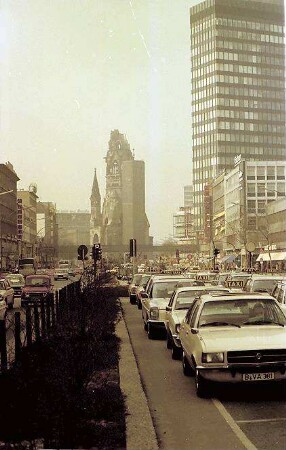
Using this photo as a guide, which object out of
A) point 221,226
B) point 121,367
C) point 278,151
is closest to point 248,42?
point 278,151

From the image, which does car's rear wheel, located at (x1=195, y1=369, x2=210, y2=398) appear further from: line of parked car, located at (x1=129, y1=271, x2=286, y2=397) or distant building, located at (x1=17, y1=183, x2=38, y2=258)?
distant building, located at (x1=17, y1=183, x2=38, y2=258)

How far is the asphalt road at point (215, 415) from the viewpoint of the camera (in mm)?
6949

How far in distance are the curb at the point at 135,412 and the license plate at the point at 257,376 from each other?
4.36 feet

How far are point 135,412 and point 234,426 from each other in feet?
4.03

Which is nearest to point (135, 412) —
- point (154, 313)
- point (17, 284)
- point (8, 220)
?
point (154, 313)

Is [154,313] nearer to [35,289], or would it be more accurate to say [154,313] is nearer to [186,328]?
[186,328]

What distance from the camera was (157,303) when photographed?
709 inches

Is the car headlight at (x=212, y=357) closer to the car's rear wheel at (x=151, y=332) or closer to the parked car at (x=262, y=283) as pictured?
the car's rear wheel at (x=151, y=332)

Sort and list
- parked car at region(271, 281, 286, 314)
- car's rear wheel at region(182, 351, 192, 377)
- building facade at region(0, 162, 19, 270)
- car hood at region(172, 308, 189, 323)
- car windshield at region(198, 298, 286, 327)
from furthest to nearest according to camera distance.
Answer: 1. building facade at region(0, 162, 19, 270)
2. parked car at region(271, 281, 286, 314)
3. car hood at region(172, 308, 189, 323)
4. car's rear wheel at region(182, 351, 192, 377)
5. car windshield at region(198, 298, 286, 327)

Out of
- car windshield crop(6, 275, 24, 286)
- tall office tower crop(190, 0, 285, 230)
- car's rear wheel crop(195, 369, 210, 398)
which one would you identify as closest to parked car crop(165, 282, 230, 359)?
car's rear wheel crop(195, 369, 210, 398)

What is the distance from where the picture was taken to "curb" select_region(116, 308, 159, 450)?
6.78 metres

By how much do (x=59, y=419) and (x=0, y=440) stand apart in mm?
849

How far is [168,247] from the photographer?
6831 inches

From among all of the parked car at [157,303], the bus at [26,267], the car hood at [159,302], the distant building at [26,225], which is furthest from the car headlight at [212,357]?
the distant building at [26,225]
